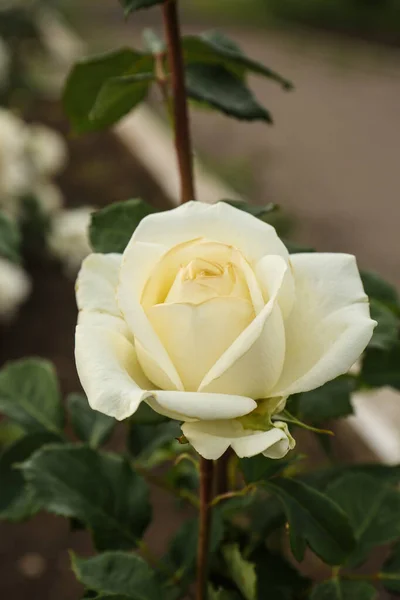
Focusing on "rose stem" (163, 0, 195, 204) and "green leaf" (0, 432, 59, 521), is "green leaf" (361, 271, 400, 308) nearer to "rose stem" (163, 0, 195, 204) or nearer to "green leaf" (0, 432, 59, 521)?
"rose stem" (163, 0, 195, 204)

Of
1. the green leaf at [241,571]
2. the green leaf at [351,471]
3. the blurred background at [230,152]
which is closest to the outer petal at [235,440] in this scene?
the green leaf at [241,571]

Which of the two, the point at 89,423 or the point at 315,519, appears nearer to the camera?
the point at 315,519

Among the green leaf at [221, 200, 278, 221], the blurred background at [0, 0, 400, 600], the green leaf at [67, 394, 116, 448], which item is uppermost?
the green leaf at [221, 200, 278, 221]

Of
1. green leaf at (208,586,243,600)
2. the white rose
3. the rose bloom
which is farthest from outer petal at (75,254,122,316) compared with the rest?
the white rose

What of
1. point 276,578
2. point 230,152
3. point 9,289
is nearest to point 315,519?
point 276,578

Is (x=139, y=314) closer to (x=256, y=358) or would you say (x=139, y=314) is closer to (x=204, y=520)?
(x=256, y=358)

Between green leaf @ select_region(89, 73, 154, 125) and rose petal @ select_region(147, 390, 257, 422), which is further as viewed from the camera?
green leaf @ select_region(89, 73, 154, 125)

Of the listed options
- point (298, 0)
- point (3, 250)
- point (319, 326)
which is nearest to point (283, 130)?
point (298, 0)

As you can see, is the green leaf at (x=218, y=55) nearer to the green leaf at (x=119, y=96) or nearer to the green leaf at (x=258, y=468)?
the green leaf at (x=119, y=96)
